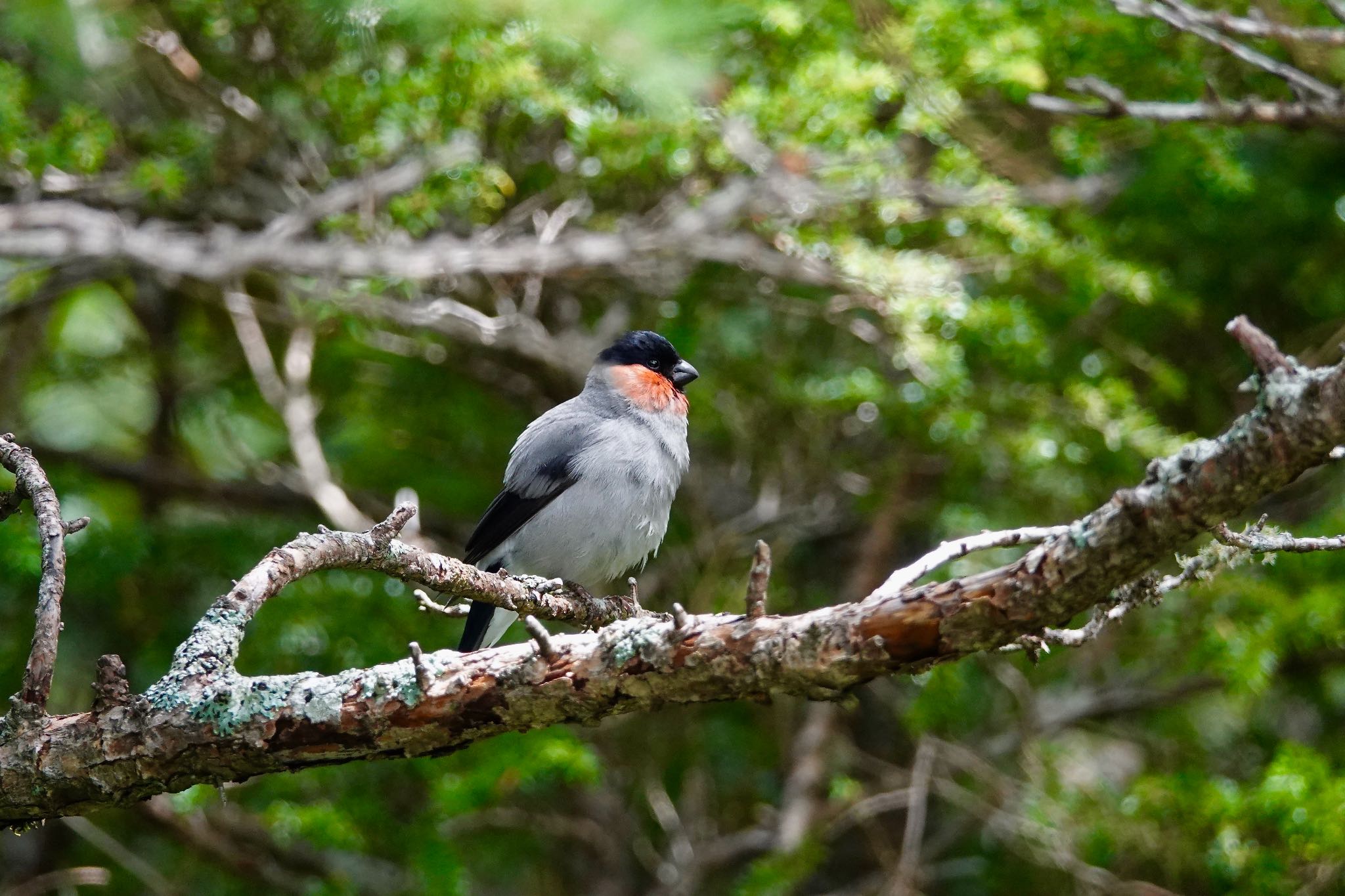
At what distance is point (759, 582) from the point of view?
2279mm

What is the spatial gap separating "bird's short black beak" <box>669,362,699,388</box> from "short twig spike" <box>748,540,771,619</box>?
315 cm

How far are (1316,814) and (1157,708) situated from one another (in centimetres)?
203

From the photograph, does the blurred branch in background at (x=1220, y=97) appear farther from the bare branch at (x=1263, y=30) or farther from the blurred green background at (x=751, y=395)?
the blurred green background at (x=751, y=395)

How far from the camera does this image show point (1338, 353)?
564cm

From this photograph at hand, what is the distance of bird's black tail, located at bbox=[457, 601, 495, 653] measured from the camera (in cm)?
493

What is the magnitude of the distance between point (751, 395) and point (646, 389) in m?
1.41

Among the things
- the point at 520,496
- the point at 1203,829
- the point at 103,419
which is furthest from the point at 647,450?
the point at 103,419

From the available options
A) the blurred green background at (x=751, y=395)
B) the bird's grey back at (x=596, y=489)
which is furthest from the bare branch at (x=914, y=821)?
the bird's grey back at (x=596, y=489)

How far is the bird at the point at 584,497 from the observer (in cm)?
481

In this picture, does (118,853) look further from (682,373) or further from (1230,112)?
(1230,112)

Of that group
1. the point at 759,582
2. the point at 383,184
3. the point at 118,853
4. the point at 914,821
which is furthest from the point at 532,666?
the point at 118,853

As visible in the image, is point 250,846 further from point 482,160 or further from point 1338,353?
point 1338,353

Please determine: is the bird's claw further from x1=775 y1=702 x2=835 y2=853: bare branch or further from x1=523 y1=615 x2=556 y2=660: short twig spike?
x1=775 y1=702 x2=835 y2=853: bare branch

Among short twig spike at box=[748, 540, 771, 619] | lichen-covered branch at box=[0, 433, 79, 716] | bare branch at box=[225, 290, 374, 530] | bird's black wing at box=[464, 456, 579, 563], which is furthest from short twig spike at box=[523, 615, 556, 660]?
bare branch at box=[225, 290, 374, 530]
